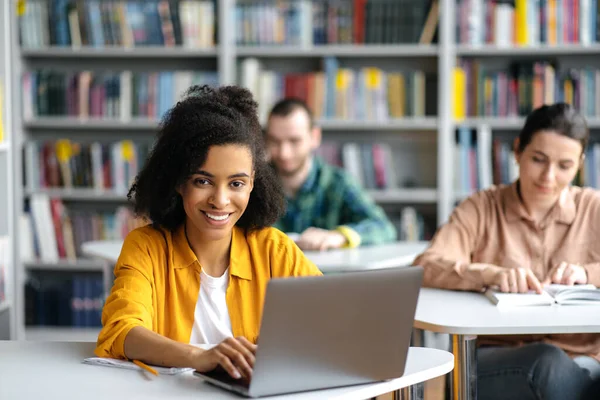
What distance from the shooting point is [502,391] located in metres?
2.26

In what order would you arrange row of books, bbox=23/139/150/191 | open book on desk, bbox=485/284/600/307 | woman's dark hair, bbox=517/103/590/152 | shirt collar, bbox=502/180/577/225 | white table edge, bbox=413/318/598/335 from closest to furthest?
white table edge, bbox=413/318/598/335 < open book on desk, bbox=485/284/600/307 < woman's dark hair, bbox=517/103/590/152 < shirt collar, bbox=502/180/577/225 < row of books, bbox=23/139/150/191

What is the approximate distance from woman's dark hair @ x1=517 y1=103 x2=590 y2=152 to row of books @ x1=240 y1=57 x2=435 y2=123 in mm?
1873

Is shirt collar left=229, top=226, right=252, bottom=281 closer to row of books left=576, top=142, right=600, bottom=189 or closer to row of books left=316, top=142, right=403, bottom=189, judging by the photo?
row of books left=316, top=142, right=403, bottom=189

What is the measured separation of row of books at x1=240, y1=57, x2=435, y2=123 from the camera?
4348mm

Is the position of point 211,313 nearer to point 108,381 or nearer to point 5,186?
point 108,381

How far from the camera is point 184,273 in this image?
185 cm

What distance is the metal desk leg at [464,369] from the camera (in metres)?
1.95

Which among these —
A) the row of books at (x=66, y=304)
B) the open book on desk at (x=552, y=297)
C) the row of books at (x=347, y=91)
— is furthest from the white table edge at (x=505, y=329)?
the row of books at (x=66, y=304)

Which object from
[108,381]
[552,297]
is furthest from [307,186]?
[108,381]

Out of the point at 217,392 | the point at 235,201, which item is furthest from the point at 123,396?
the point at 235,201

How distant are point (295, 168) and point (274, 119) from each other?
0.22m

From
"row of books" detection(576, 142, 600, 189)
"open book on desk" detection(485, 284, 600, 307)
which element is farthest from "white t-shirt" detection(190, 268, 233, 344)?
"row of books" detection(576, 142, 600, 189)

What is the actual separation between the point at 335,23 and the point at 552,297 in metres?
2.48

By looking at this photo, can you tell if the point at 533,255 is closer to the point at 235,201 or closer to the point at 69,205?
the point at 235,201
